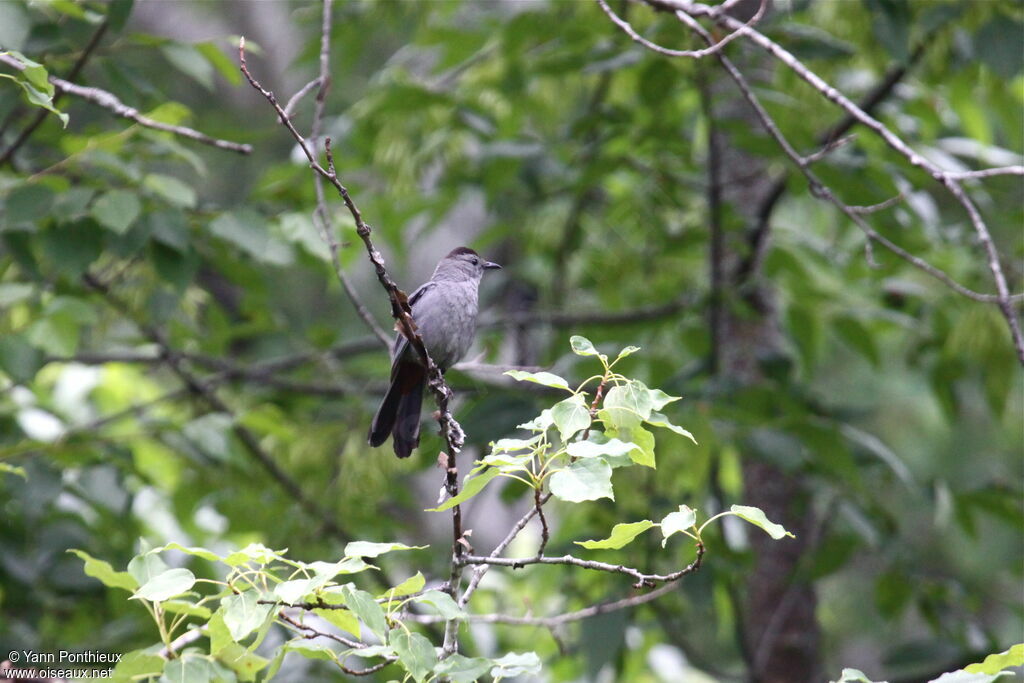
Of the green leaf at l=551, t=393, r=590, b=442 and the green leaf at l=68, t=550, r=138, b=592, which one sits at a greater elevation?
the green leaf at l=551, t=393, r=590, b=442

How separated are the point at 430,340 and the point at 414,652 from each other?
62.6 inches

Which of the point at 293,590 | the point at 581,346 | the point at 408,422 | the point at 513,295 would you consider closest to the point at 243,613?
the point at 293,590

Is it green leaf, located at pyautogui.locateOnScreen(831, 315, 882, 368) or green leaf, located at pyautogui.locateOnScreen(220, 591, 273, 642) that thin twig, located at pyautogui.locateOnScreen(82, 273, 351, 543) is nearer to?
green leaf, located at pyautogui.locateOnScreen(220, 591, 273, 642)

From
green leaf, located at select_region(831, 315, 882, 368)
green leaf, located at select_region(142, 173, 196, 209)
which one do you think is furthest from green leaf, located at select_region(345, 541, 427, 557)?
green leaf, located at select_region(831, 315, 882, 368)

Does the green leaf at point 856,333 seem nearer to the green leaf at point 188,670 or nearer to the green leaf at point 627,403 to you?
the green leaf at point 627,403

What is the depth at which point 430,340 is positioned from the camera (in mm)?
3283

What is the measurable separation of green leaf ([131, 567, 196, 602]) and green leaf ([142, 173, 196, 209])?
1.66m

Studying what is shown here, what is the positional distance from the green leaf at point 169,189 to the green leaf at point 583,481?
2.00 metres

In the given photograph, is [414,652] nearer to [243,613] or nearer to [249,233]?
[243,613]

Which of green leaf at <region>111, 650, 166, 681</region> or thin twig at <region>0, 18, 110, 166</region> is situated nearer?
green leaf at <region>111, 650, 166, 681</region>

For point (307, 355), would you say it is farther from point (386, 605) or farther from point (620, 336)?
point (386, 605)

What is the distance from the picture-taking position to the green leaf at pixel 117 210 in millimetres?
3021

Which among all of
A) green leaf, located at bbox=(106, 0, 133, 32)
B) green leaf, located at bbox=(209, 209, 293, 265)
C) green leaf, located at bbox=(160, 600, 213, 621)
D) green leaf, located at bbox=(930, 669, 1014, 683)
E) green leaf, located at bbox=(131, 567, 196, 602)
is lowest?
green leaf, located at bbox=(930, 669, 1014, 683)

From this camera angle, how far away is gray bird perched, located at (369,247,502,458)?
2939 mm
